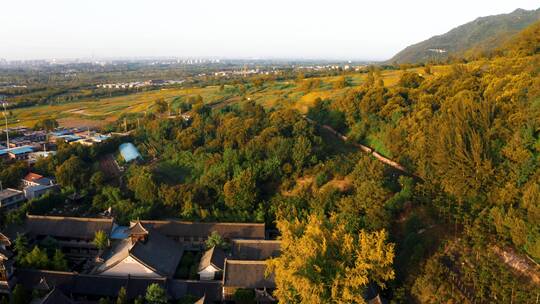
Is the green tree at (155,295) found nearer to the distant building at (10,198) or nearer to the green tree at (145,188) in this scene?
the green tree at (145,188)

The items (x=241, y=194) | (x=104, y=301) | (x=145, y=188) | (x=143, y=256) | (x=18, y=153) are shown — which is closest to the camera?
(x=104, y=301)

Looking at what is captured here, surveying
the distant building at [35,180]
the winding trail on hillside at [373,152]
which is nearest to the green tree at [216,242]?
the winding trail on hillside at [373,152]

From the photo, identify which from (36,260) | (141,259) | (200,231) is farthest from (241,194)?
(36,260)

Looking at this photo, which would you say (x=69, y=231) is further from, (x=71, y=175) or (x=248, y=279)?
(x=248, y=279)

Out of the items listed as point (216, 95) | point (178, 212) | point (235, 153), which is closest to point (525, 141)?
point (235, 153)

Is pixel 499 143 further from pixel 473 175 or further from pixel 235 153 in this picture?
pixel 235 153

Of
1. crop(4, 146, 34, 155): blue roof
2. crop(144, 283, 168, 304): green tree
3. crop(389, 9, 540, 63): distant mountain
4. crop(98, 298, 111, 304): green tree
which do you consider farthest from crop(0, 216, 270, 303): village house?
crop(389, 9, 540, 63): distant mountain
